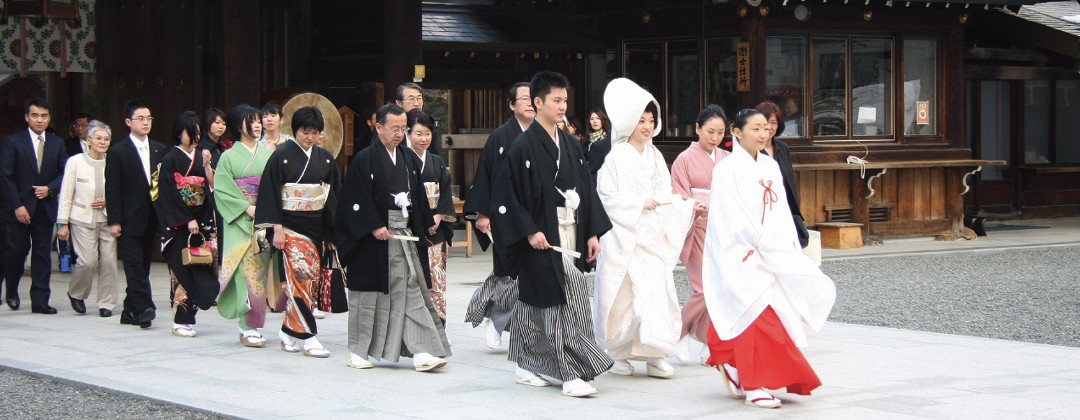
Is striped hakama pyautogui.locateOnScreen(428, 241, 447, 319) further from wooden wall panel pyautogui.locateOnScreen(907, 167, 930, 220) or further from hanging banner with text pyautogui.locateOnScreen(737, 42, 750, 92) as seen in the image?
wooden wall panel pyautogui.locateOnScreen(907, 167, 930, 220)

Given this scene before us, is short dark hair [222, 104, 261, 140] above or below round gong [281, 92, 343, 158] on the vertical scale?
below

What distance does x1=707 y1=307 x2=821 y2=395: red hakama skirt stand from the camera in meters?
6.28

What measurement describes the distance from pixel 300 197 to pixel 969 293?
6.15 m

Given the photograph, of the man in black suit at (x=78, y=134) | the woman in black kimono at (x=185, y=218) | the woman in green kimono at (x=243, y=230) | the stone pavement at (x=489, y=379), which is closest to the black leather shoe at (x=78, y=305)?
the stone pavement at (x=489, y=379)

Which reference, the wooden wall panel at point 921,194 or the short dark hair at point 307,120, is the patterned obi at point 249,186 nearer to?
the short dark hair at point 307,120

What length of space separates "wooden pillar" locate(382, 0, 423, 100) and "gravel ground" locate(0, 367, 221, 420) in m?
6.39

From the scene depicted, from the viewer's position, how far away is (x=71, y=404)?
6.80 metres

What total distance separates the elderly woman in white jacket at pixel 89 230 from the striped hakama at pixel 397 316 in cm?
336

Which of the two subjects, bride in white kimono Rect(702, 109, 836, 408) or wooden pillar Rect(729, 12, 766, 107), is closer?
bride in white kimono Rect(702, 109, 836, 408)

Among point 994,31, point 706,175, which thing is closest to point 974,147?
point 994,31

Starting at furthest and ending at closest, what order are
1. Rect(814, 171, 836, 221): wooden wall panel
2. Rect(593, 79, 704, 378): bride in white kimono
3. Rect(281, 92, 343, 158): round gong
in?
Rect(814, 171, 836, 221): wooden wall panel → Rect(281, 92, 343, 158): round gong → Rect(593, 79, 704, 378): bride in white kimono

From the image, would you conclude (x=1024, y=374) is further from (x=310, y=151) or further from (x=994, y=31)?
(x=994, y=31)

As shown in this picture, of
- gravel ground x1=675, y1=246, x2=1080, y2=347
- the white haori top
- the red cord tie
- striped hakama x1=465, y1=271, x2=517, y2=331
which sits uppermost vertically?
the red cord tie

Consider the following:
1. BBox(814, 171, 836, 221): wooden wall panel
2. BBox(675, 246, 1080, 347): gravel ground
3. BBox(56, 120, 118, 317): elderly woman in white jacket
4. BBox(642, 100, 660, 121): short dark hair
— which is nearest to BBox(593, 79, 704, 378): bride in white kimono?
BBox(642, 100, 660, 121): short dark hair
